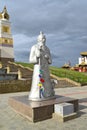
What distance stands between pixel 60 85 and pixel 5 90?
725cm

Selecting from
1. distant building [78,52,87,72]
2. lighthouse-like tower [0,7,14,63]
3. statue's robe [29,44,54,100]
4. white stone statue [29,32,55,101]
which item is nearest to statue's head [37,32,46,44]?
white stone statue [29,32,55,101]

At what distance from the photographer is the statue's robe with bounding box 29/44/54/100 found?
7.88 meters

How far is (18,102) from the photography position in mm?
7852

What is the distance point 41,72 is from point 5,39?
30567 mm

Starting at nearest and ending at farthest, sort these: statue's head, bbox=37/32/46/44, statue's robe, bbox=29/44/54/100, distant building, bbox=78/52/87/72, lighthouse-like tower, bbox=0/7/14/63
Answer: statue's robe, bbox=29/44/54/100
statue's head, bbox=37/32/46/44
lighthouse-like tower, bbox=0/7/14/63
distant building, bbox=78/52/87/72

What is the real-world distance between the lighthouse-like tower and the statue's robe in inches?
1110

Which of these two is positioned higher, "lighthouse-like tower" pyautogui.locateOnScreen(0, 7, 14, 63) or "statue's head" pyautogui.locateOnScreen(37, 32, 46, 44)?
"lighthouse-like tower" pyautogui.locateOnScreen(0, 7, 14, 63)

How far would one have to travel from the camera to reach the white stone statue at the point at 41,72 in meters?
7.88

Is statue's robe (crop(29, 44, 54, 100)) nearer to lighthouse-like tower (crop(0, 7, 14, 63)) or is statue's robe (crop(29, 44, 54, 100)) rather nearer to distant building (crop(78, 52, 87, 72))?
lighthouse-like tower (crop(0, 7, 14, 63))

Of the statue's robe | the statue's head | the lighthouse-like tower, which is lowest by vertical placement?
the statue's robe

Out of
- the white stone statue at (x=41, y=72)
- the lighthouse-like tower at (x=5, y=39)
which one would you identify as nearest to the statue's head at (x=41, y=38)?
the white stone statue at (x=41, y=72)

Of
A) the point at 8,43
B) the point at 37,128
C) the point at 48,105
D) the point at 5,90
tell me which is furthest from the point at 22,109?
the point at 8,43

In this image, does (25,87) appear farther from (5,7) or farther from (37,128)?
(5,7)

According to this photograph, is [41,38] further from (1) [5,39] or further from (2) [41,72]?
(1) [5,39]
